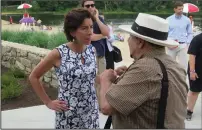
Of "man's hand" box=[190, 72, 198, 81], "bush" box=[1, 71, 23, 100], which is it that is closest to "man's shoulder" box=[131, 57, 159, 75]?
"man's hand" box=[190, 72, 198, 81]

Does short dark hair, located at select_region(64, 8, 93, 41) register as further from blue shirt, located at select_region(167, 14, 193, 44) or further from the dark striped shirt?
blue shirt, located at select_region(167, 14, 193, 44)

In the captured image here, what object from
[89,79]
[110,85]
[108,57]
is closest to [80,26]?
[89,79]

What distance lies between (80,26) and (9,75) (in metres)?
4.75

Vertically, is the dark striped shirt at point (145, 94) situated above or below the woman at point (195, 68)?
above

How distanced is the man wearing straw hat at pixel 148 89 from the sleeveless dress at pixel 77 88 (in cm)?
71

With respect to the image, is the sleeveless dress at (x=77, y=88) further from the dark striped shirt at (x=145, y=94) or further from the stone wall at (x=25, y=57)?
the stone wall at (x=25, y=57)

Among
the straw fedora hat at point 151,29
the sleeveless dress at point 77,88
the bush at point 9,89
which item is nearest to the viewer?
the straw fedora hat at point 151,29

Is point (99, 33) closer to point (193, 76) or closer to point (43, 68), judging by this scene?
point (193, 76)

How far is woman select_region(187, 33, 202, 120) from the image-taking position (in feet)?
17.5

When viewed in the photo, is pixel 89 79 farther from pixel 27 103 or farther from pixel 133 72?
pixel 27 103

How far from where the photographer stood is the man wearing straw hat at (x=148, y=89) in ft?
7.20

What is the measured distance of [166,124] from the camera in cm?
225

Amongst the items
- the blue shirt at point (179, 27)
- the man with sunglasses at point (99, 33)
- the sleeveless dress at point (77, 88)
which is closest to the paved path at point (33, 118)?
the man with sunglasses at point (99, 33)

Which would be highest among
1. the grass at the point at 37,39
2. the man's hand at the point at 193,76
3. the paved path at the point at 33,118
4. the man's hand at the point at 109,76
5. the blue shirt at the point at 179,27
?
the man's hand at the point at 109,76
